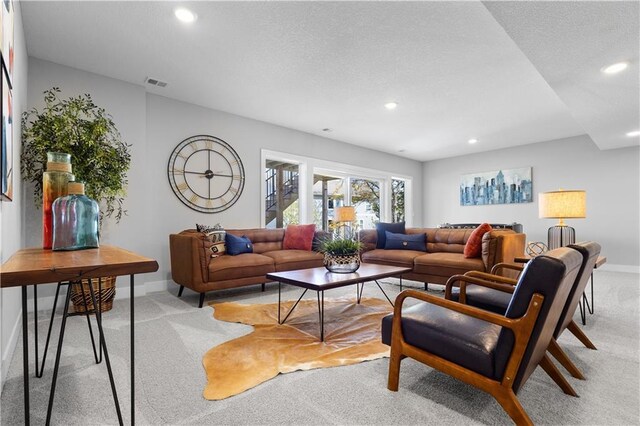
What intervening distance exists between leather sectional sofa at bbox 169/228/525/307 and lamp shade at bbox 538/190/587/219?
480 mm

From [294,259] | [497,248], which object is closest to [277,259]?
[294,259]

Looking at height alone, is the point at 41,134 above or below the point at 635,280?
above

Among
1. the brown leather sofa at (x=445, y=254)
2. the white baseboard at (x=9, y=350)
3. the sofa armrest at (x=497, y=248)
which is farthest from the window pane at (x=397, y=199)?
the white baseboard at (x=9, y=350)

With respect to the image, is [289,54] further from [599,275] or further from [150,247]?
[599,275]

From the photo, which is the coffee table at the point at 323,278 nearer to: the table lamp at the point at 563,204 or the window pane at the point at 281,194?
the table lamp at the point at 563,204

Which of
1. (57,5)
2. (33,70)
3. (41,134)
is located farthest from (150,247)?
(57,5)

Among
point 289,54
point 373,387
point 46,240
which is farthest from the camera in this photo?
point 289,54

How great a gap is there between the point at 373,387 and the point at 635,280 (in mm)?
5496

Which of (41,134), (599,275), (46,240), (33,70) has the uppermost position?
(33,70)

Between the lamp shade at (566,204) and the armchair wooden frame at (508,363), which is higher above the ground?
the lamp shade at (566,204)

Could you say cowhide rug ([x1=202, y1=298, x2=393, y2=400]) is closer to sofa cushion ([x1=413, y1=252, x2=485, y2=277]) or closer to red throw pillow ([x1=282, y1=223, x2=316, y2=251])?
sofa cushion ([x1=413, y1=252, x2=485, y2=277])

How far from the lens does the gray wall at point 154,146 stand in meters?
3.50

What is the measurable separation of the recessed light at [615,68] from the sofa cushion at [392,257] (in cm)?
264

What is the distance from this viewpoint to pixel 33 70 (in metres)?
3.32
